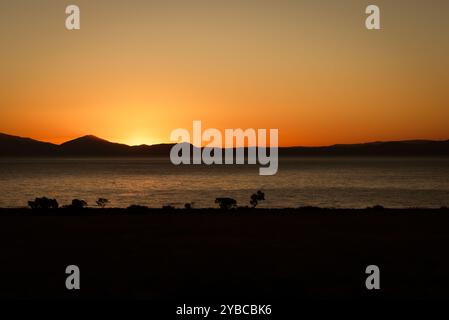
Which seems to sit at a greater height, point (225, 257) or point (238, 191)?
point (225, 257)

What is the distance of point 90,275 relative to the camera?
9508 millimetres

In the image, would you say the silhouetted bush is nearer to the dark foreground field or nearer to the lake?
the dark foreground field

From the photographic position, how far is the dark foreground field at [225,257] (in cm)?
837

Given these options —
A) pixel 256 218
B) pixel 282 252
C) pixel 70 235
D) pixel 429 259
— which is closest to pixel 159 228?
pixel 70 235

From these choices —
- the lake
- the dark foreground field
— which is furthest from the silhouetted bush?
the lake

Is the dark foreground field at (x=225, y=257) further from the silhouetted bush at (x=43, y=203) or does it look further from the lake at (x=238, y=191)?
the lake at (x=238, y=191)

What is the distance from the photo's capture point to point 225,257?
11.2m

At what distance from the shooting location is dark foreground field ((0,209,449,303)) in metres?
8.37

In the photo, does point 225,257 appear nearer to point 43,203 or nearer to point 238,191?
point 43,203

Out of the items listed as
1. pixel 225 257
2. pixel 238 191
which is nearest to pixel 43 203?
pixel 225 257

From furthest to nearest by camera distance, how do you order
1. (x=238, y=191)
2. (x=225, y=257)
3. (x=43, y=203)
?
(x=238, y=191) → (x=43, y=203) → (x=225, y=257)

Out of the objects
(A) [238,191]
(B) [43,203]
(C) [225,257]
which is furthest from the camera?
(A) [238,191]
